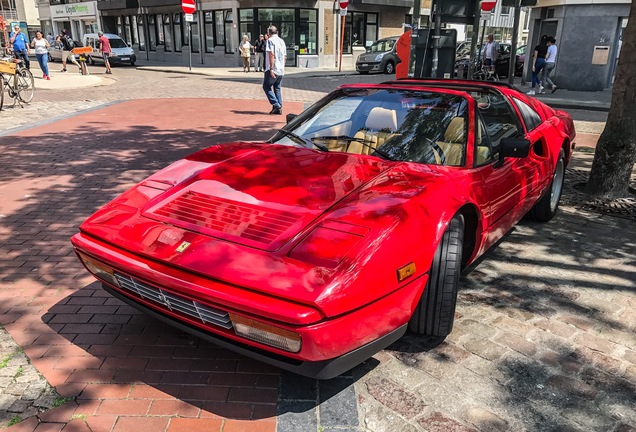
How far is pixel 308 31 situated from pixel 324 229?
92.3ft

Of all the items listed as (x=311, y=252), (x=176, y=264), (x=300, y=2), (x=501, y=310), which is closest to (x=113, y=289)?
(x=176, y=264)

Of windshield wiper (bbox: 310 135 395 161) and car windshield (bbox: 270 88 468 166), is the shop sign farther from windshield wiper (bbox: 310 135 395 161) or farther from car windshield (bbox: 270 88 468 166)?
windshield wiper (bbox: 310 135 395 161)

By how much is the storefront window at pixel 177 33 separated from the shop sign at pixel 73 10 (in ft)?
41.4

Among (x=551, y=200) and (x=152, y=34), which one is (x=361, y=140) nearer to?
(x=551, y=200)

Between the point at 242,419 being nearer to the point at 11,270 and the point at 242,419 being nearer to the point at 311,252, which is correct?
the point at 311,252

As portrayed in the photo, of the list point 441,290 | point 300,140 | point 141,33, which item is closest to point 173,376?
→ point 441,290

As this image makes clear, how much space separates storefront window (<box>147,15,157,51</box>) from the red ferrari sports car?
3638 cm

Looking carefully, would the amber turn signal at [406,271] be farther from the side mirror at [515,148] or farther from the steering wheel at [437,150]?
the side mirror at [515,148]

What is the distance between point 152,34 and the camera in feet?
119

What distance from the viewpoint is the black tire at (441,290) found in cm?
260

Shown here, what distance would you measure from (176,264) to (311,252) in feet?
2.08

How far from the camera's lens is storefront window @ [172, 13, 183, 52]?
33188 millimetres

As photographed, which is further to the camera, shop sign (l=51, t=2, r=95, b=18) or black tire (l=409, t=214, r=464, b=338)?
shop sign (l=51, t=2, r=95, b=18)

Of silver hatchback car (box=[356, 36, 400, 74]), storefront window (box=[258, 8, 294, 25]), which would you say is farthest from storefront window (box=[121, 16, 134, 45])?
silver hatchback car (box=[356, 36, 400, 74])
